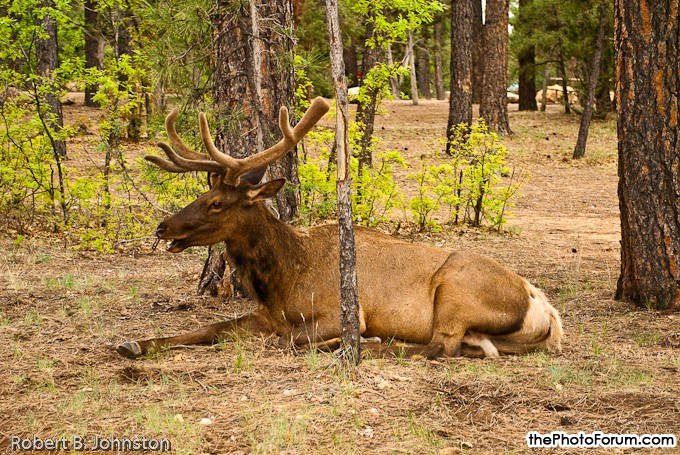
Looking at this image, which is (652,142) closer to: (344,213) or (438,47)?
(344,213)

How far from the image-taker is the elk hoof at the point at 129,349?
271 inches

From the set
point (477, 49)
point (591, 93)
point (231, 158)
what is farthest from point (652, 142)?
point (477, 49)

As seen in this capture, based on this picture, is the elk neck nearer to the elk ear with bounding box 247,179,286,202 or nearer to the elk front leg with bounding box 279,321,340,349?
the elk ear with bounding box 247,179,286,202

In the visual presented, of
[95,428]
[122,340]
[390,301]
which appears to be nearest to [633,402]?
[390,301]

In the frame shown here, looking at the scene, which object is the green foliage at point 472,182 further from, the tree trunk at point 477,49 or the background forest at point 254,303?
the tree trunk at point 477,49

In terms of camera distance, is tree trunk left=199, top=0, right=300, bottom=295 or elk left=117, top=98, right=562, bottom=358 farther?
tree trunk left=199, top=0, right=300, bottom=295

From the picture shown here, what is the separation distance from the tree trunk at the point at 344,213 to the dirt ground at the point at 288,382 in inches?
10.5

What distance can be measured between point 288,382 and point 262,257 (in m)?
1.71

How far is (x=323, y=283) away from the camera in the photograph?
24.9 feet

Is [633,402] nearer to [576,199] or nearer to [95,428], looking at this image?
[95,428]

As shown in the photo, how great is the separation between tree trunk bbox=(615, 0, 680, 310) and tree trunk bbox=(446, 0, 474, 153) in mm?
13201

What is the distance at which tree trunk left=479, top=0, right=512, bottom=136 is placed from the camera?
25344mm

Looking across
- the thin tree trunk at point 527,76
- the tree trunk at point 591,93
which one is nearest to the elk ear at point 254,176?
the tree trunk at point 591,93

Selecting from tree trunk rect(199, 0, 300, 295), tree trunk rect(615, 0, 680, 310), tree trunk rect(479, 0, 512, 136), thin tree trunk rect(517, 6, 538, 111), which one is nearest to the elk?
tree trunk rect(199, 0, 300, 295)
